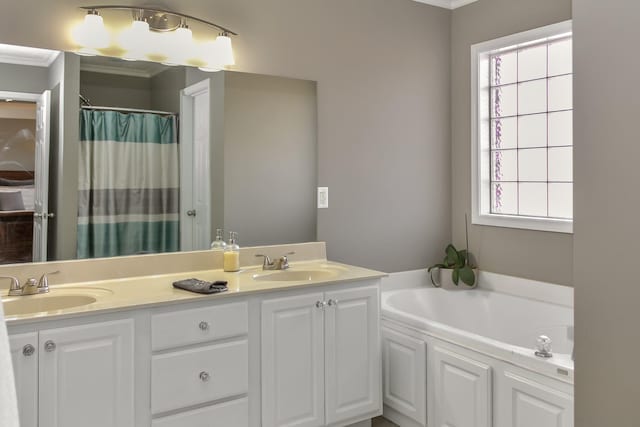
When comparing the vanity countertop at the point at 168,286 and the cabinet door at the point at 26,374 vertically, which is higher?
the vanity countertop at the point at 168,286

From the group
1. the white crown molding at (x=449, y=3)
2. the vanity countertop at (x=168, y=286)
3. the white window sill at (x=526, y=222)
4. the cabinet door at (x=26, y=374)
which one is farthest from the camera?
the white crown molding at (x=449, y=3)

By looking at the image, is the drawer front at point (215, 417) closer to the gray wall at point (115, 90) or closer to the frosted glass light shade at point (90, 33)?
the gray wall at point (115, 90)

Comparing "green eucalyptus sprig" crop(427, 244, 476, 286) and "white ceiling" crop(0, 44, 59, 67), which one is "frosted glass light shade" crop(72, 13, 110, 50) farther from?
"green eucalyptus sprig" crop(427, 244, 476, 286)

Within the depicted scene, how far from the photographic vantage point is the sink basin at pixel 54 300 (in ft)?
7.16

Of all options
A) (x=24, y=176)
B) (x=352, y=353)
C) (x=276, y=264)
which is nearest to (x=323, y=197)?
(x=276, y=264)

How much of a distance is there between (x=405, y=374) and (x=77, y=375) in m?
1.74

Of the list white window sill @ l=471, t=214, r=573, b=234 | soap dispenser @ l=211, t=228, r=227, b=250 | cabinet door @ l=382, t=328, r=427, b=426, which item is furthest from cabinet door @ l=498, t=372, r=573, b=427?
soap dispenser @ l=211, t=228, r=227, b=250

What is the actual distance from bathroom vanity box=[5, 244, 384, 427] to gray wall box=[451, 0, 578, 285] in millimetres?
1231

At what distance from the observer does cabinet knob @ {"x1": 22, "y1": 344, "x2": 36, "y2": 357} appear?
187cm

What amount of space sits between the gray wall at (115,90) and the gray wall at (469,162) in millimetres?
2239

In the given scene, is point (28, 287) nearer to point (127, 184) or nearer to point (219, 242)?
point (127, 184)

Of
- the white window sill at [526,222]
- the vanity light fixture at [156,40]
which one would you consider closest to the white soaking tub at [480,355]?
the white window sill at [526,222]

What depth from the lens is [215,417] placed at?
2295 millimetres

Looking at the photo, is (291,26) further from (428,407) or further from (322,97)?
(428,407)
